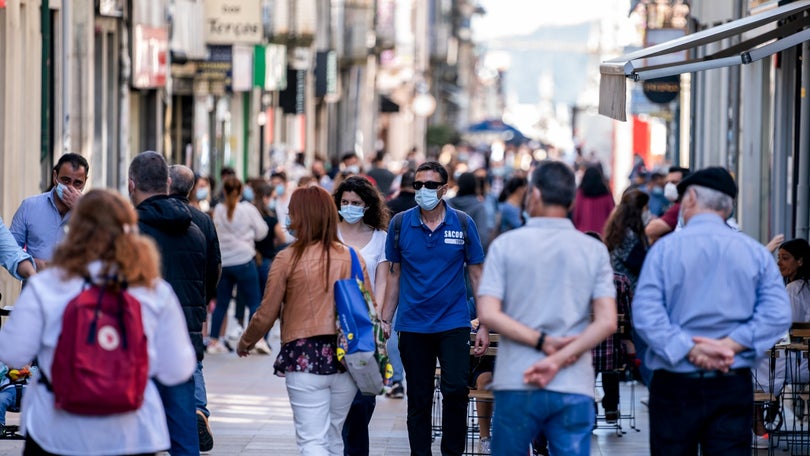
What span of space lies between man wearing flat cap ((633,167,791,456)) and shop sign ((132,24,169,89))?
15197 millimetres

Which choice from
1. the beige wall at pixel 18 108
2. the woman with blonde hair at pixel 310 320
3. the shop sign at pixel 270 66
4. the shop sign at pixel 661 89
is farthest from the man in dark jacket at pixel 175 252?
the shop sign at pixel 270 66

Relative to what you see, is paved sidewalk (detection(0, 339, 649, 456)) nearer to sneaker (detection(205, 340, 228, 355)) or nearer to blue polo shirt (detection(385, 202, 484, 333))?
sneaker (detection(205, 340, 228, 355))

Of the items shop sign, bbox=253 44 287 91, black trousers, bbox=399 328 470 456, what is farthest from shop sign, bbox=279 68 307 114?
black trousers, bbox=399 328 470 456

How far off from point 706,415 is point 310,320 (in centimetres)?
220

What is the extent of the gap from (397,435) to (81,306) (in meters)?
6.16

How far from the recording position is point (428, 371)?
9.52 m

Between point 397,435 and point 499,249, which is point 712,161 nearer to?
point 397,435

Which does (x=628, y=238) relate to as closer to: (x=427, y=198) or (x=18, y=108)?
(x=427, y=198)

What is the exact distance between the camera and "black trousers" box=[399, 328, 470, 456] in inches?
373

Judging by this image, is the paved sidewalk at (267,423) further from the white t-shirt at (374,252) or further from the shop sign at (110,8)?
the shop sign at (110,8)

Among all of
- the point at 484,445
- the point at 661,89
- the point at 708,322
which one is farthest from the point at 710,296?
Answer: the point at 661,89

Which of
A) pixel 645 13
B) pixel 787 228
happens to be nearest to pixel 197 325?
pixel 787 228

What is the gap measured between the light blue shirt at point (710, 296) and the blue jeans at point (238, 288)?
9753 millimetres

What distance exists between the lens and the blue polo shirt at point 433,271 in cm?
945
